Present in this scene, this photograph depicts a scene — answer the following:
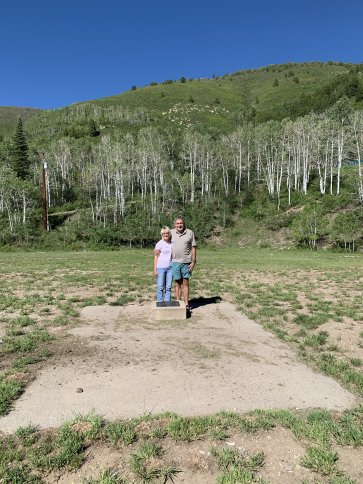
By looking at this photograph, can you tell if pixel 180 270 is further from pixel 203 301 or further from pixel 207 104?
pixel 207 104

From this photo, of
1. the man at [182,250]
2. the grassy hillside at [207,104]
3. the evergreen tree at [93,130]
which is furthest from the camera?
the grassy hillside at [207,104]

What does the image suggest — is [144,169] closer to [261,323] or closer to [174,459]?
[261,323]

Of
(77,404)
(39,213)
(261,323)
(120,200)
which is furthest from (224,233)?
(77,404)

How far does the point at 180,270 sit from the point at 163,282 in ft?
1.75

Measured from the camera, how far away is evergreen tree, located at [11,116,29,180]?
69.8 meters

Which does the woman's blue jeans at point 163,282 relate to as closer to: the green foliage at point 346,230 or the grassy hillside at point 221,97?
the green foliage at point 346,230

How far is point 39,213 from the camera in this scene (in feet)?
182

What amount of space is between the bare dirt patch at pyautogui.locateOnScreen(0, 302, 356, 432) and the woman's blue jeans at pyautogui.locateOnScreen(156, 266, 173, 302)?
5.29 feet

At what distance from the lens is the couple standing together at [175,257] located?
895cm

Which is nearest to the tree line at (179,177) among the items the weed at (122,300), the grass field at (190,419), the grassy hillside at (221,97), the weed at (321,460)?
the weed at (122,300)

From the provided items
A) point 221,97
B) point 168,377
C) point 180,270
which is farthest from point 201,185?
point 221,97

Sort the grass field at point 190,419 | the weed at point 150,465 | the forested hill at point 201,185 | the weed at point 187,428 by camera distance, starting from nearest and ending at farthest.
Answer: the weed at point 150,465 → the grass field at point 190,419 → the weed at point 187,428 → the forested hill at point 201,185

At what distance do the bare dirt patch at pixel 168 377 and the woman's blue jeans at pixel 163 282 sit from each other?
1.61 m

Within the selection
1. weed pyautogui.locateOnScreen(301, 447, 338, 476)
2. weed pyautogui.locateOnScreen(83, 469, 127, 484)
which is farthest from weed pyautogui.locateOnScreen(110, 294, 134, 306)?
weed pyautogui.locateOnScreen(301, 447, 338, 476)
